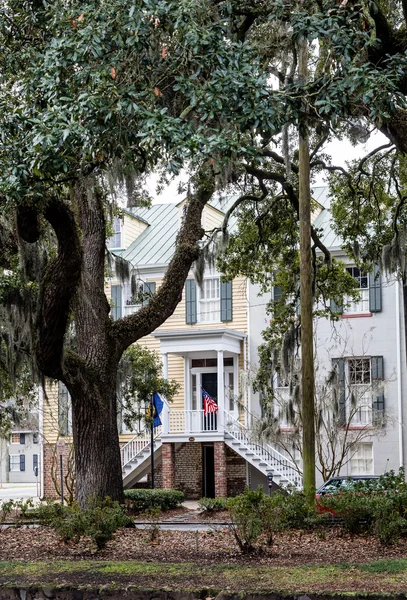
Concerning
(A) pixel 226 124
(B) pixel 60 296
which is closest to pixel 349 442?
(B) pixel 60 296

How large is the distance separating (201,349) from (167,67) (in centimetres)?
1979

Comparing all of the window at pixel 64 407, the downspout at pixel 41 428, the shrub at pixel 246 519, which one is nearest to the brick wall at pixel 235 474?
the window at pixel 64 407

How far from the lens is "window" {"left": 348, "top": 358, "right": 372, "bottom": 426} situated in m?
26.1

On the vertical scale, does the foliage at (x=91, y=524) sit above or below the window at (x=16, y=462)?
above

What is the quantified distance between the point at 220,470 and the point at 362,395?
207 inches

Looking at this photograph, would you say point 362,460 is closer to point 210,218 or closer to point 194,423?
point 194,423

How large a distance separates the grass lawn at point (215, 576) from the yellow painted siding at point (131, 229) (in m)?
24.3

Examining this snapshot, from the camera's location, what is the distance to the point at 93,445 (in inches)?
560

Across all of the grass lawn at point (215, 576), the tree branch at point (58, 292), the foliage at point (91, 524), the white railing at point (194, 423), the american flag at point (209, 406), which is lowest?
the grass lawn at point (215, 576)

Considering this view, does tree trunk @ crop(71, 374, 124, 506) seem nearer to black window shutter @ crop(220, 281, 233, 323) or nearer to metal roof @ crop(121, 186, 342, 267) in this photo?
black window shutter @ crop(220, 281, 233, 323)

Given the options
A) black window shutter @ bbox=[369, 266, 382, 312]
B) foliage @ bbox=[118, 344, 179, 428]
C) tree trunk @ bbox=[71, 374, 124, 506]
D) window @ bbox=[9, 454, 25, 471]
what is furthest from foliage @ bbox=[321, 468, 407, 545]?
window @ bbox=[9, 454, 25, 471]

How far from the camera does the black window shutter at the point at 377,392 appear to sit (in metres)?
26.5

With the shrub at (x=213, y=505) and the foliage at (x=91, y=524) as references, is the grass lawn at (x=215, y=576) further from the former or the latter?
the shrub at (x=213, y=505)

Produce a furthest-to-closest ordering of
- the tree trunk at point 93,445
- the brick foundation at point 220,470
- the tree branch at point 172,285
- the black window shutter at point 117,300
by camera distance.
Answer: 1. the black window shutter at point 117,300
2. the brick foundation at point 220,470
3. the tree branch at point 172,285
4. the tree trunk at point 93,445
